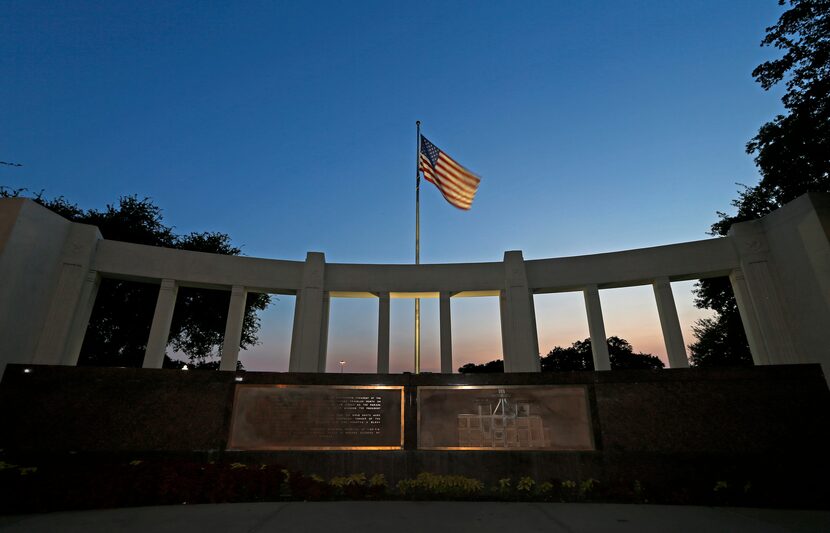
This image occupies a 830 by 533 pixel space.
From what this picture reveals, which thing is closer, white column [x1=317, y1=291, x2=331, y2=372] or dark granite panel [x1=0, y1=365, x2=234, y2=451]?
dark granite panel [x1=0, y1=365, x2=234, y2=451]

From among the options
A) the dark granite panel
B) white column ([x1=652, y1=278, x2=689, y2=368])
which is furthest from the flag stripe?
the dark granite panel

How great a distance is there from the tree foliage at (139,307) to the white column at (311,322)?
12007mm

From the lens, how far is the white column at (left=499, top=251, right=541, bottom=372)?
18750mm

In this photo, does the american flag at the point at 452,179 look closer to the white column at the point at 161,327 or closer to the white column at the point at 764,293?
the white column at the point at 764,293

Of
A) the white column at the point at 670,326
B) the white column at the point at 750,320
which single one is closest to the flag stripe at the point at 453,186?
the white column at the point at 670,326

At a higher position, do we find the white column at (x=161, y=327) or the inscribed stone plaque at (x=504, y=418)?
the white column at (x=161, y=327)

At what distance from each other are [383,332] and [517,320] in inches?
255

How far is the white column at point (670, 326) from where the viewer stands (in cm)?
1723

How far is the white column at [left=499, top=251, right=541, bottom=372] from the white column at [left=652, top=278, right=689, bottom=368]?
17.8 ft

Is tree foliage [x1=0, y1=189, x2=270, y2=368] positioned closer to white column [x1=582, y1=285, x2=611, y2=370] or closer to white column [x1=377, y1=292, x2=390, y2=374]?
white column [x1=377, y1=292, x2=390, y2=374]

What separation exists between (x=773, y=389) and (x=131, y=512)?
13290 mm

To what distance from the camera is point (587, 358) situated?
203 feet

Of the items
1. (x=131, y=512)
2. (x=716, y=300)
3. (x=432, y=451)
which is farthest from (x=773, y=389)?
(x=716, y=300)

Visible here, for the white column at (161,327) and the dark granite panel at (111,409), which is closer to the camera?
the dark granite panel at (111,409)
